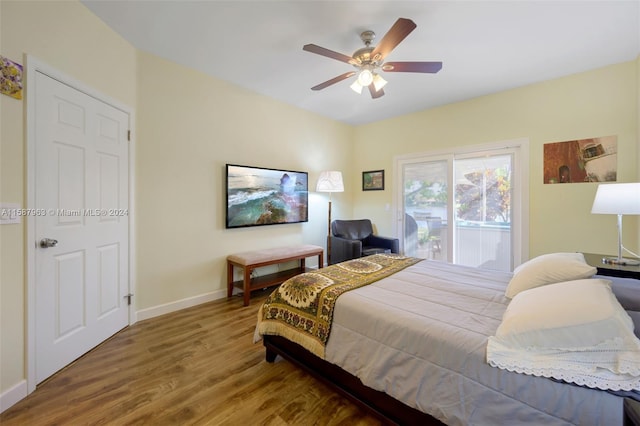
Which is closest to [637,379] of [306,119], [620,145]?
[620,145]

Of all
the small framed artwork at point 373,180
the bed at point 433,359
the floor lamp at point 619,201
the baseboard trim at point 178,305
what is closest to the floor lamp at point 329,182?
the small framed artwork at point 373,180

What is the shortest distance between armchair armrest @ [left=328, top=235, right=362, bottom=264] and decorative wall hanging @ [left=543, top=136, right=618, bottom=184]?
8.45 feet

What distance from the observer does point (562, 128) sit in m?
3.08

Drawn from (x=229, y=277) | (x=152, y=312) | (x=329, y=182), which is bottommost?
(x=152, y=312)

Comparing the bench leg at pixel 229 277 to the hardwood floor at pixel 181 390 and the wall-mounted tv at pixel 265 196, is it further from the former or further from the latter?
the hardwood floor at pixel 181 390

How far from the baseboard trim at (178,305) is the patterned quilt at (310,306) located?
148 centimetres

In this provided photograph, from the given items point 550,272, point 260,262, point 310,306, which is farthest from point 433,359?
point 260,262

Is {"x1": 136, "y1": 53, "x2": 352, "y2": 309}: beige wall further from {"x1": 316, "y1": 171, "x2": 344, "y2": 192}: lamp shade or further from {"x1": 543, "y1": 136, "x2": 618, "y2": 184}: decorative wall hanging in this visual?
{"x1": 543, "y1": 136, "x2": 618, "y2": 184}: decorative wall hanging

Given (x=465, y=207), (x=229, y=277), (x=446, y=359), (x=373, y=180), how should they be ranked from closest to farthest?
1. (x=446, y=359)
2. (x=229, y=277)
3. (x=465, y=207)
4. (x=373, y=180)

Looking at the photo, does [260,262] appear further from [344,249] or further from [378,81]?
[378,81]

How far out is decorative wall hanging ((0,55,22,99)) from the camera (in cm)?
150

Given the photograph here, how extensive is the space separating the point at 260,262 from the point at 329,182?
69.2 inches

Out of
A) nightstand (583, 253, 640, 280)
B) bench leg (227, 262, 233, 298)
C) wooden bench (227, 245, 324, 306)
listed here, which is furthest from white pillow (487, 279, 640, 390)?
bench leg (227, 262, 233, 298)

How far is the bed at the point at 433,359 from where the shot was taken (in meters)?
0.92
